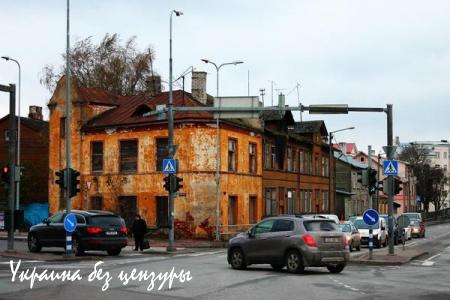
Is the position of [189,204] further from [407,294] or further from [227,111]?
[407,294]

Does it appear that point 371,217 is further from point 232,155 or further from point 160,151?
point 160,151

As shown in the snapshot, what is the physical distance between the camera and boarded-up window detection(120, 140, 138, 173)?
4503cm

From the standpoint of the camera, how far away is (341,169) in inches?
3157

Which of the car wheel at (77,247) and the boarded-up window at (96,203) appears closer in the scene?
the car wheel at (77,247)

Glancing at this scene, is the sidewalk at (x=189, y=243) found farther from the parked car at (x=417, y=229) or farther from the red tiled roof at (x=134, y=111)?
the parked car at (x=417, y=229)

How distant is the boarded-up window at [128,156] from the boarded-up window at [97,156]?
5.86 ft

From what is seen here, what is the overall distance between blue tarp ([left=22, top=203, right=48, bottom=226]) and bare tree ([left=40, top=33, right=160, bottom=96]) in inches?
575

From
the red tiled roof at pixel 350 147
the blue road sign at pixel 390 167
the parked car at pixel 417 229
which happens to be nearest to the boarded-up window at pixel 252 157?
the parked car at pixel 417 229

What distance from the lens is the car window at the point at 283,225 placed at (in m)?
20.1

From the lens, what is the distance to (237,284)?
54.0 ft

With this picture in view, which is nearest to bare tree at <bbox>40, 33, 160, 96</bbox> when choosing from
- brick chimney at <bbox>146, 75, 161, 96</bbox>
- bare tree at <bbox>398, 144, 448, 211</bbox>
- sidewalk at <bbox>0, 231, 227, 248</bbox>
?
brick chimney at <bbox>146, 75, 161, 96</bbox>

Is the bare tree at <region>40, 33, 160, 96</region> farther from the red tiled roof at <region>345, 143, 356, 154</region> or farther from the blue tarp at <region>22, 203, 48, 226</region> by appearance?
the red tiled roof at <region>345, 143, 356, 154</region>

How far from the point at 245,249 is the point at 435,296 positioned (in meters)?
7.41

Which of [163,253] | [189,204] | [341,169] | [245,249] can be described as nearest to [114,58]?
[189,204]
